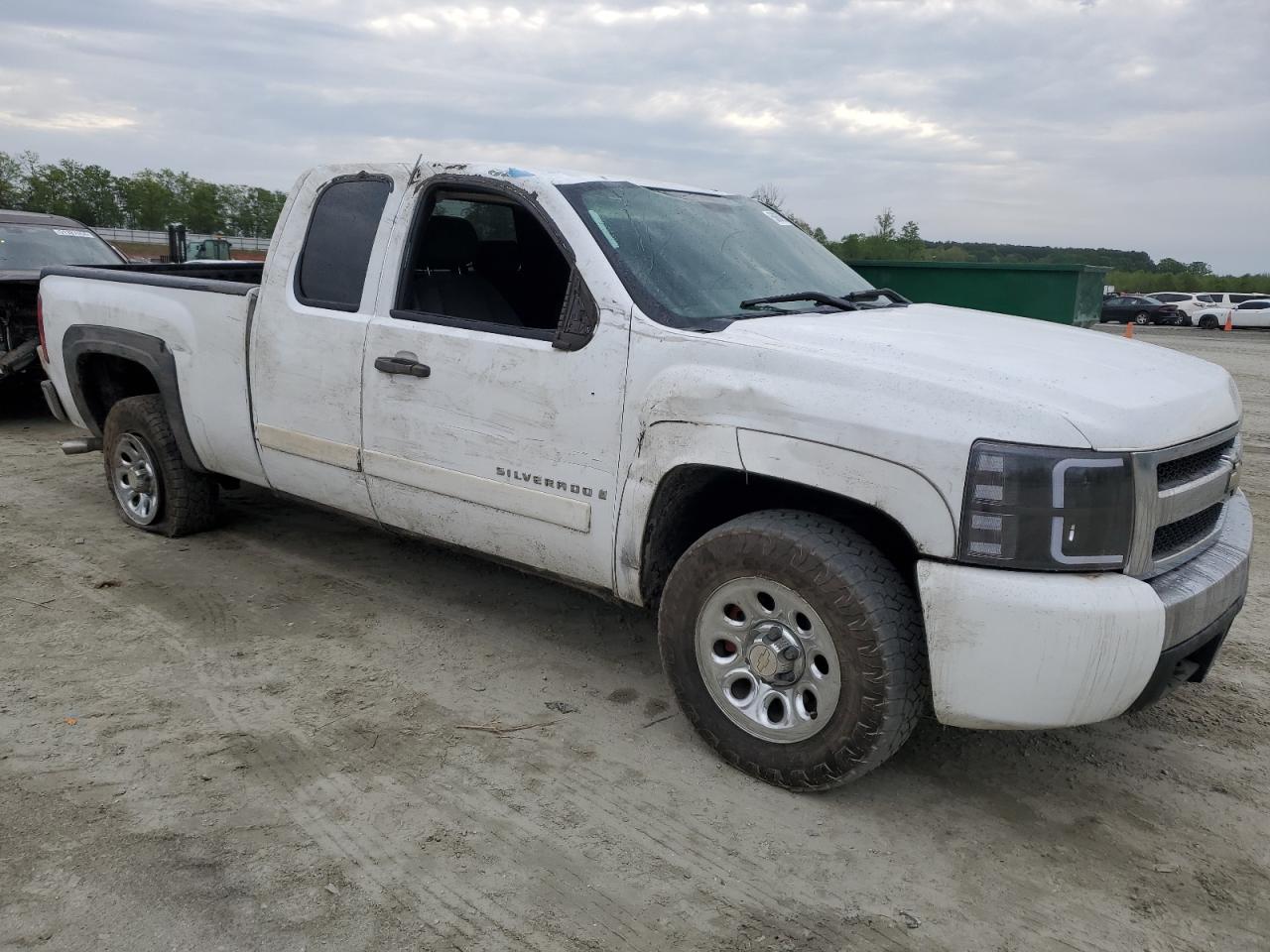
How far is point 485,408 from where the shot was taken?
12.2 feet

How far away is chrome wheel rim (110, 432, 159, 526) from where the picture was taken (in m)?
5.45

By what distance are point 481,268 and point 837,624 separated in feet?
8.19

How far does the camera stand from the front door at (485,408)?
3.46 meters

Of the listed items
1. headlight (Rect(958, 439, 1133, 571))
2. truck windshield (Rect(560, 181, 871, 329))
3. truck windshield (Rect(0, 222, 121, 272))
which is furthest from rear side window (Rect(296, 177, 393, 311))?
truck windshield (Rect(0, 222, 121, 272))

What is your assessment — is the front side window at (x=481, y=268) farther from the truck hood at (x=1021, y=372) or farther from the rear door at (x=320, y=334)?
the truck hood at (x=1021, y=372)

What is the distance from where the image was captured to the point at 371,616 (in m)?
4.52

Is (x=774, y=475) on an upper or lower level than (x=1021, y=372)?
lower

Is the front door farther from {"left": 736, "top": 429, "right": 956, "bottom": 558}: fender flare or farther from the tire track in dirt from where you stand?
the tire track in dirt

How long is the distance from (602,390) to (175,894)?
6.31 feet

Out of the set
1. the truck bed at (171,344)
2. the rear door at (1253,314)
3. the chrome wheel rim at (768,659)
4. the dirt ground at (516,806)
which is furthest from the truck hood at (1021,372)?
the rear door at (1253,314)

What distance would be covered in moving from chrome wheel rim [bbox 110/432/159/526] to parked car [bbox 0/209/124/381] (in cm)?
322

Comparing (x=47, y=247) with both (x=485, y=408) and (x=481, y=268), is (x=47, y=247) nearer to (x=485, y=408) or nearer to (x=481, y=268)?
(x=481, y=268)

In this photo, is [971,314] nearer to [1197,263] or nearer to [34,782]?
[34,782]

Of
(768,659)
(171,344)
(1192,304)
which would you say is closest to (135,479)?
(171,344)
